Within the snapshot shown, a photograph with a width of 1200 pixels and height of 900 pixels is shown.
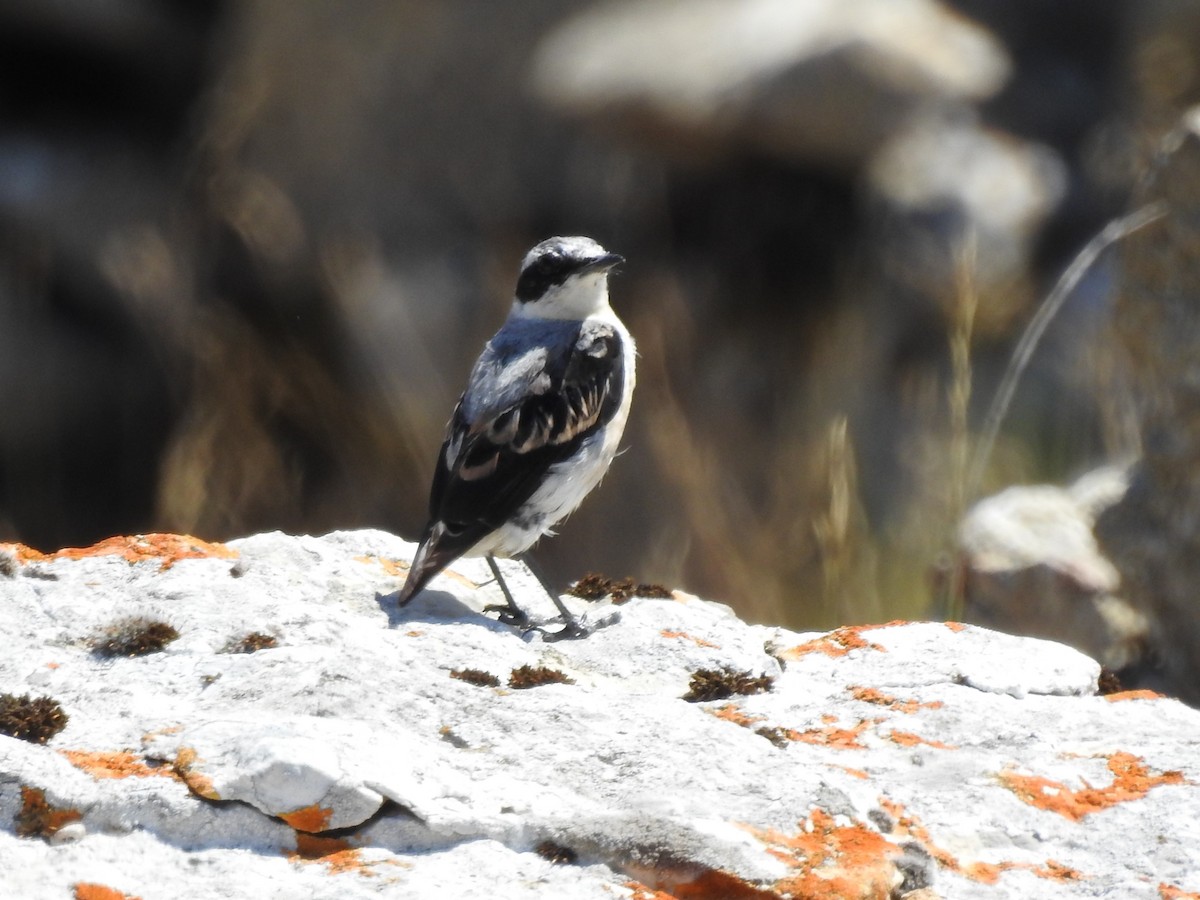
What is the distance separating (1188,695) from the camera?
7016 millimetres

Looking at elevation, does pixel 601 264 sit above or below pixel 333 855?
above

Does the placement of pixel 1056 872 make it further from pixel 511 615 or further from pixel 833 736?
pixel 511 615

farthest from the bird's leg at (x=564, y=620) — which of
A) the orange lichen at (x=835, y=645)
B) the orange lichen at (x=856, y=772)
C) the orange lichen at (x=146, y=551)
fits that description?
the orange lichen at (x=856, y=772)

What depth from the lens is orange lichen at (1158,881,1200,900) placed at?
379 cm

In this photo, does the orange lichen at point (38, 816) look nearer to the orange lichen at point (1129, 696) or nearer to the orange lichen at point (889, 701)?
the orange lichen at point (889, 701)

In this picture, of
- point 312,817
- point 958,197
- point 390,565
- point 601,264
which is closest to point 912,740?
point 312,817

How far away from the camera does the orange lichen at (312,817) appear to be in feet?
12.3

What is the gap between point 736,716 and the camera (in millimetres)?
4586

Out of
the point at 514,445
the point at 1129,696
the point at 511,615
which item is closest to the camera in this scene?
the point at 1129,696

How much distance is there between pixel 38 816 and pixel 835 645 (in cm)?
251

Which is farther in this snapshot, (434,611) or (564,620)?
(564,620)

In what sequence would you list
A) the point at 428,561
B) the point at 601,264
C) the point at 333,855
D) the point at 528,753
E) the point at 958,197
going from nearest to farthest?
the point at 333,855 < the point at 528,753 < the point at 428,561 < the point at 601,264 < the point at 958,197

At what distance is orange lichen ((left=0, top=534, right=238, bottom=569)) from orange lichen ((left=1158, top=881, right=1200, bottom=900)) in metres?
2.85

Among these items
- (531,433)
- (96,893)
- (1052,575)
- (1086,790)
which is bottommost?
(96,893)
